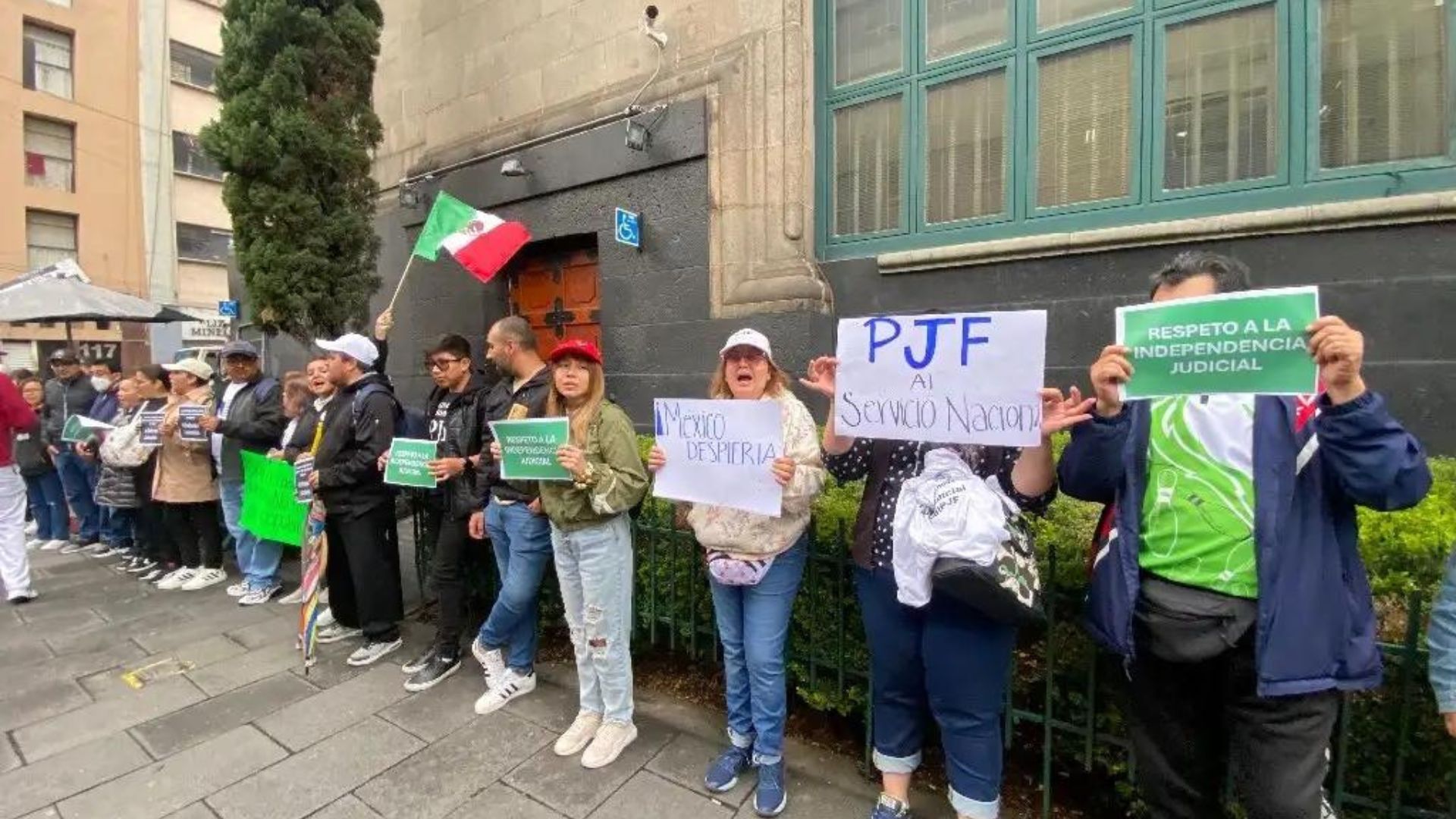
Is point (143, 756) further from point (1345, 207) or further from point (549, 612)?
point (1345, 207)

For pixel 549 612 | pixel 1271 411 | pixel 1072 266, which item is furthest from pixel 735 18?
pixel 1271 411

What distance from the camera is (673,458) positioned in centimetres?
288

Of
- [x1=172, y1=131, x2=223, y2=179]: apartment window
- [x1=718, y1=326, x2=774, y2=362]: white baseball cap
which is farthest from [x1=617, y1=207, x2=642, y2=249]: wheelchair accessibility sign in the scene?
[x1=172, y1=131, x2=223, y2=179]: apartment window

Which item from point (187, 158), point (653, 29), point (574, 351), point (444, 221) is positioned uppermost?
point (187, 158)

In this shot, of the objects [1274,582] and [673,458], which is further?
[673,458]

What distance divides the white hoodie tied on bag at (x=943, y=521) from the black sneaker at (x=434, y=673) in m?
2.93

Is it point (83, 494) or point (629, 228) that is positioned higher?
point (629, 228)

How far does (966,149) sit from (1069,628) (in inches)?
174

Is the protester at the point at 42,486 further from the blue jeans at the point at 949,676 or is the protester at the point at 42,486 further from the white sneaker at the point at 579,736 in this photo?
the blue jeans at the point at 949,676

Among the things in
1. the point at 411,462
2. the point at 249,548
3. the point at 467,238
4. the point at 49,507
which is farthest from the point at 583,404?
the point at 49,507

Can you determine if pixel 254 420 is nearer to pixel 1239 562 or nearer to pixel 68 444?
pixel 68 444

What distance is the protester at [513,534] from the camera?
135 inches

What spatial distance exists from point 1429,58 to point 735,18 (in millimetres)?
5048

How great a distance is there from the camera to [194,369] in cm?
568
